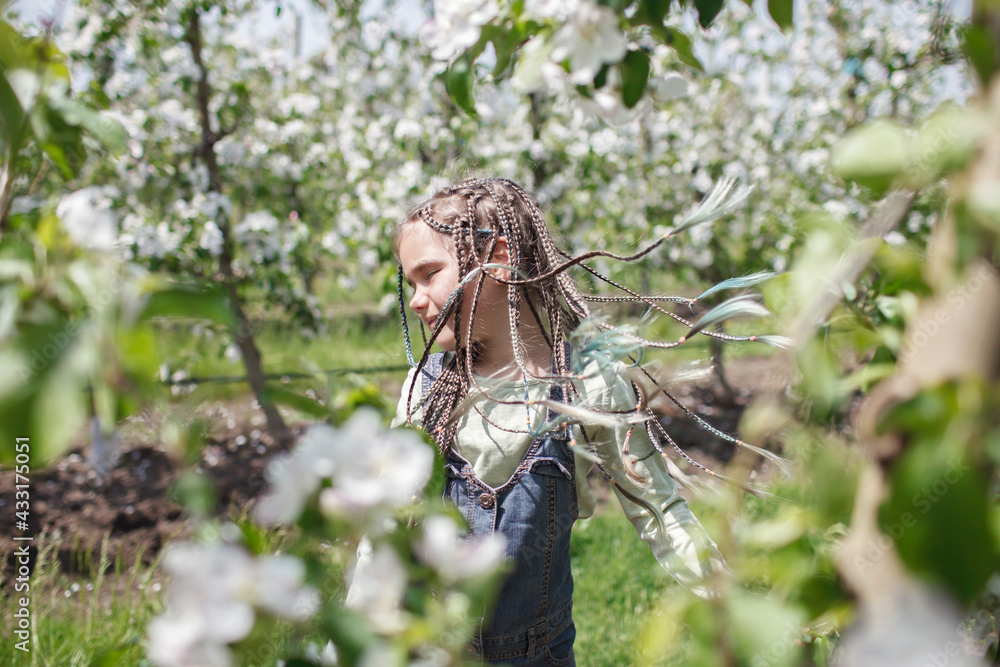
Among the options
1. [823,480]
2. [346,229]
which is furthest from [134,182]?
[823,480]

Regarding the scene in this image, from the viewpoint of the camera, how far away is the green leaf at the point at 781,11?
1.82ft

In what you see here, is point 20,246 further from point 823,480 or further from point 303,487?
point 823,480

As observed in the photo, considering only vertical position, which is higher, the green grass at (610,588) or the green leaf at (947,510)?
the green leaf at (947,510)

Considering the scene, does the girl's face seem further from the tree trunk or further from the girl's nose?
the tree trunk

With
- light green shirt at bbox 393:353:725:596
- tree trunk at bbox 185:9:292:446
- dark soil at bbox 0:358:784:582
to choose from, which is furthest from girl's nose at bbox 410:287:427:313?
tree trunk at bbox 185:9:292:446

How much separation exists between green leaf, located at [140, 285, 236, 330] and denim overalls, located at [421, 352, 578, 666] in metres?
0.86

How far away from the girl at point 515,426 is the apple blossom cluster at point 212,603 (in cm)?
75

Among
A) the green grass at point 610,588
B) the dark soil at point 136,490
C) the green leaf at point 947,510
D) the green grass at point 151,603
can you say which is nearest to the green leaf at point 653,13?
the green leaf at point 947,510

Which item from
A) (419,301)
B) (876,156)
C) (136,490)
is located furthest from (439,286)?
(136,490)

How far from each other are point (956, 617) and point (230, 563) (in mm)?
394

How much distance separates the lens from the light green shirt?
112 centimetres

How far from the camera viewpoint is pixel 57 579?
237 cm

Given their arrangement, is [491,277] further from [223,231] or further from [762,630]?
[223,231]

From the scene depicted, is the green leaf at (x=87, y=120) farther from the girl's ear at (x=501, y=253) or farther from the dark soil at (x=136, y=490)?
the dark soil at (x=136, y=490)
